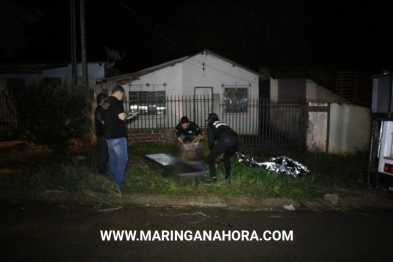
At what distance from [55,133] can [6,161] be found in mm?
1595

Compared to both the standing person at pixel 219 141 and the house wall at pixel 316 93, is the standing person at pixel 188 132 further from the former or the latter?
the house wall at pixel 316 93

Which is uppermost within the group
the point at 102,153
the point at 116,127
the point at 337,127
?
the point at 116,127

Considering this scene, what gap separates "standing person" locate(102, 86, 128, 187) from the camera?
19.9 ft

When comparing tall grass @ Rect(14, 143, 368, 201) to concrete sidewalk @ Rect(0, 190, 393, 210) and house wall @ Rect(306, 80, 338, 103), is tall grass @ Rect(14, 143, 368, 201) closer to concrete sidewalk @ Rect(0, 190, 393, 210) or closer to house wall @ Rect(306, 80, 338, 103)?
concrete sidewalk @ Rect(0, 190, 393, 210)

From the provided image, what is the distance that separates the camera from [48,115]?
8148 millimetres

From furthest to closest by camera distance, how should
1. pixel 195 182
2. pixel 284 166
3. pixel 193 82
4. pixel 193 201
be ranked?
pixel 193 82
pixel 284 166
pixel 195 182
pixel 193 201

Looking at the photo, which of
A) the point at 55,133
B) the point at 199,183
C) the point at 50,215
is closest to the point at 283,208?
the point at 199,183

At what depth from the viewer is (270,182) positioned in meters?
6.81

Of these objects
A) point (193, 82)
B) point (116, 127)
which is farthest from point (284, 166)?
point (193, 82)

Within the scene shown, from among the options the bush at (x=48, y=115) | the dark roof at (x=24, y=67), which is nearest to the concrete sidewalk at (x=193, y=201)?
the bush at (x=48, y=115)

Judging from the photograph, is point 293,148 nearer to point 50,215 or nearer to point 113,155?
point 113,155

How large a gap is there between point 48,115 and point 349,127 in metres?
8.39

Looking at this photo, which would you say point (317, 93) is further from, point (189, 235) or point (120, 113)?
point (189, 235)

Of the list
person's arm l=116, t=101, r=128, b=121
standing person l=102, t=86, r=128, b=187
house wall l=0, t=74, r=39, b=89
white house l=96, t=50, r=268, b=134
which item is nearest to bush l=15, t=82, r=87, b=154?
standing person l=102, t=86, r=128, b=187
